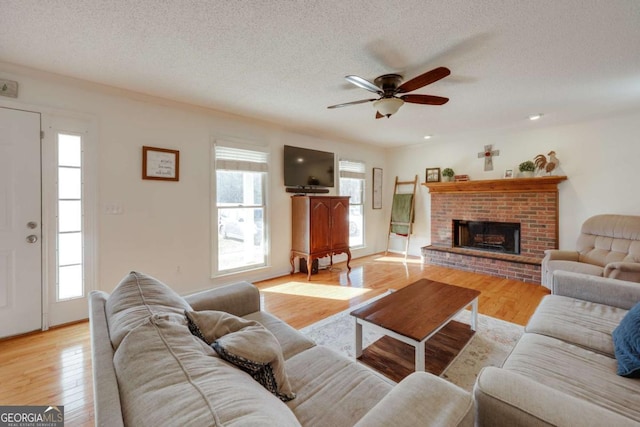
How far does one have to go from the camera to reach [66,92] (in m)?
2.62

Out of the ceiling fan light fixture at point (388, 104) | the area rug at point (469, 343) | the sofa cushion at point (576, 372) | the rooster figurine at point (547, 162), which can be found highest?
the ceiling fan light fixture at point (388, 104)

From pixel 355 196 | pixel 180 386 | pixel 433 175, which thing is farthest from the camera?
pixel 355 196

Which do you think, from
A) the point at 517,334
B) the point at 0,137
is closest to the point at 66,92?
the point at 0,137

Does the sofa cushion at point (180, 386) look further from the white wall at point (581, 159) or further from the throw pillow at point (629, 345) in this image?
the white wall at point (581, 159)

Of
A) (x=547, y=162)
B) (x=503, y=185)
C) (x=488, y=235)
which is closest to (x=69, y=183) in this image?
(x=503, y=185)

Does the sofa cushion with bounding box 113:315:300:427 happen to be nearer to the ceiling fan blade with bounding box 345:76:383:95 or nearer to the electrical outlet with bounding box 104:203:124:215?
the ceiling fan blade with bounding box 345:76:383:95

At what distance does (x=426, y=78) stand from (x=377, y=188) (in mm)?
3946

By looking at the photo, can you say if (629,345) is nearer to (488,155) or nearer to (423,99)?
(423,99)

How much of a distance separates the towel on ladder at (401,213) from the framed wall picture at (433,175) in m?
0.52

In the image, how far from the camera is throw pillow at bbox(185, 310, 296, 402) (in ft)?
3.24

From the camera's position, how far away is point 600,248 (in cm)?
346

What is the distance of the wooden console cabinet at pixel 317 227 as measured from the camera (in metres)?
4.15

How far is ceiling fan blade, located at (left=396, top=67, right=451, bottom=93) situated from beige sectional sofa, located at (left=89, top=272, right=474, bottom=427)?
195 centimetres

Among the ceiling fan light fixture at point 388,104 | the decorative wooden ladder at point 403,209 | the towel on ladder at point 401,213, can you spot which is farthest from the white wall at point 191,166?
the ceiling fan light fixture at point 388,104
